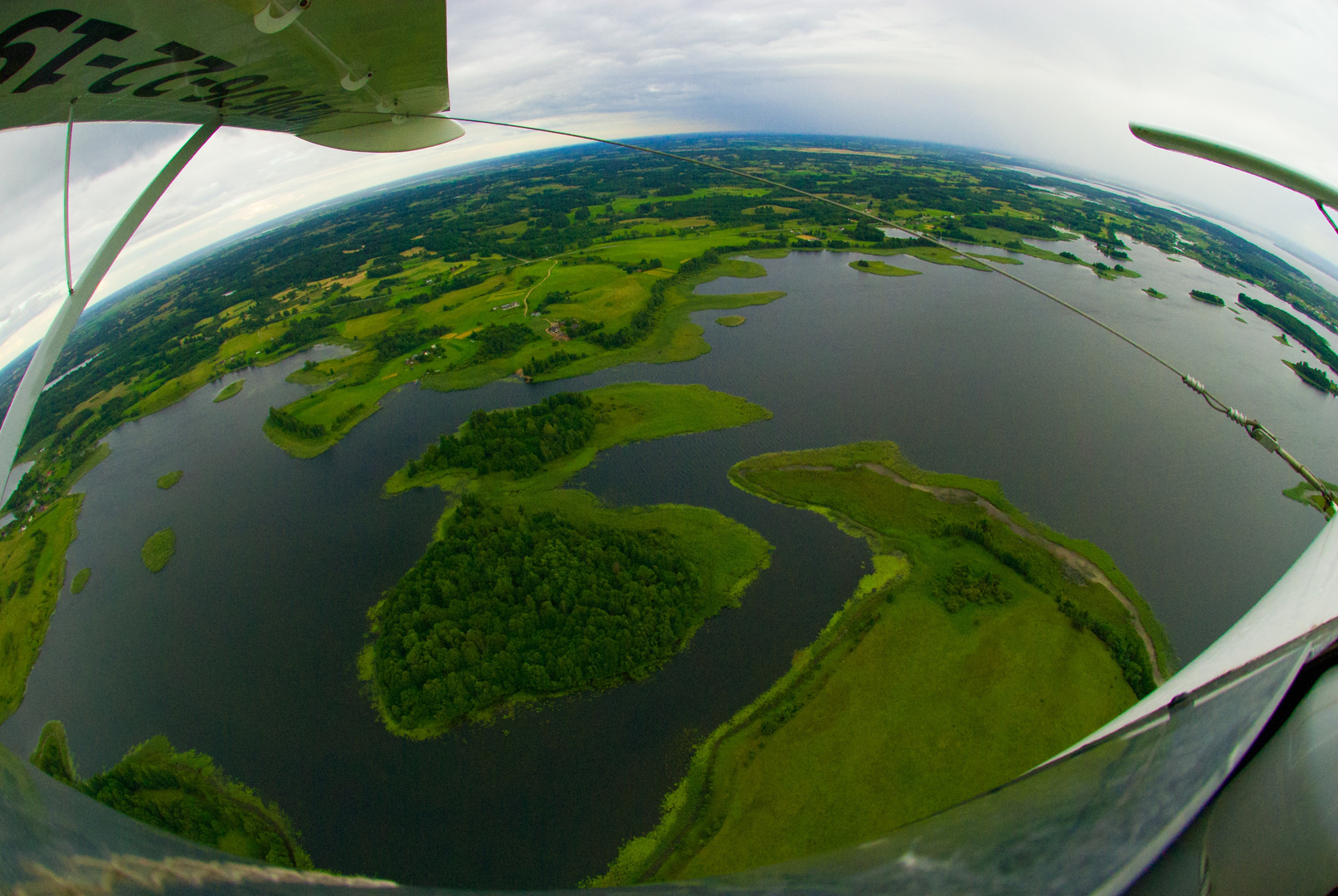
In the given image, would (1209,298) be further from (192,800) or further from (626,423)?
(192,800)

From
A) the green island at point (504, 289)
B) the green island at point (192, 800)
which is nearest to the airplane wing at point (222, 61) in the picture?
the green island at point (192, 800)

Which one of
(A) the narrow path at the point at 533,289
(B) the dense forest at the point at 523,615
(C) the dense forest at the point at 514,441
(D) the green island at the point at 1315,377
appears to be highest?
(A) the narrow path at the point at 533,289

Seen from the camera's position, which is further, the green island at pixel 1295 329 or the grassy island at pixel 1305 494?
the green island at pixel 1295 329

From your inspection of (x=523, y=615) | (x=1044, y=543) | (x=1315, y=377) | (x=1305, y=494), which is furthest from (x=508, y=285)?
(x=1315, y=377)

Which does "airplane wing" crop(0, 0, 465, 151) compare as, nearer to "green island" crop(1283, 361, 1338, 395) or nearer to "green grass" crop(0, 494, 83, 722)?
"green grass" crop(0, 494, 83, 722)

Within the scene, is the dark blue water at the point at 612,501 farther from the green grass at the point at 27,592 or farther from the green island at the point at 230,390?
the green island at the point at 230,390

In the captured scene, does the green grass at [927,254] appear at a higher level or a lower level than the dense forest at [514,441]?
higher

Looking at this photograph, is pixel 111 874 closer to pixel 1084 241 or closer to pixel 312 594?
pixel 312 594
